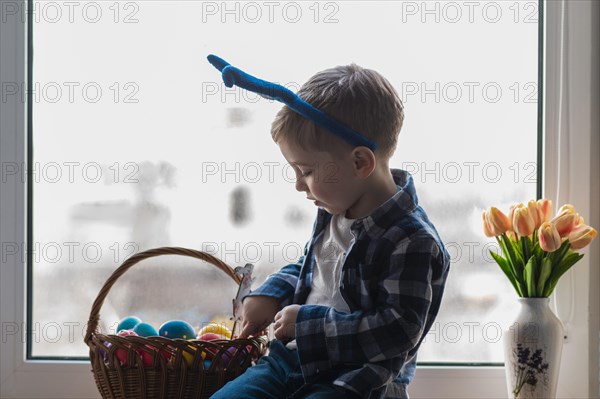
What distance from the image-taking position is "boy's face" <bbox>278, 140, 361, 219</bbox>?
139cm

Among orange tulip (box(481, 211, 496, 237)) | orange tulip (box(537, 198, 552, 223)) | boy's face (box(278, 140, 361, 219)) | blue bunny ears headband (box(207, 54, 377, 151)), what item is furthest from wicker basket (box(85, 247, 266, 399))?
orange tulip (box(537, 198, 552, 223))

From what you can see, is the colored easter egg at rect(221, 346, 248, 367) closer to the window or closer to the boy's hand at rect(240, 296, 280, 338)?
the boy's hand at rect(240, 296, 280, 338)

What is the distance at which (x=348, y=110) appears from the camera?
1.38 m

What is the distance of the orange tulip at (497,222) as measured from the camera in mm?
1702

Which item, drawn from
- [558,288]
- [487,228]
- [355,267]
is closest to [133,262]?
[355,267]

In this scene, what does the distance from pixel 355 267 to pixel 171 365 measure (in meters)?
0.41

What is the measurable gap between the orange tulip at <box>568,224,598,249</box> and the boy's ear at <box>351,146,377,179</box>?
20.6 inches

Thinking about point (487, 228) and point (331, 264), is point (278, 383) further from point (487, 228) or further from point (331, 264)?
point (487, 228)

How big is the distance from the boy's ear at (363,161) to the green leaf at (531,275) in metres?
0.49

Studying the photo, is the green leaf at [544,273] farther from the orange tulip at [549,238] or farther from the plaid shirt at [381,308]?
the plaid shirt at [381,308]

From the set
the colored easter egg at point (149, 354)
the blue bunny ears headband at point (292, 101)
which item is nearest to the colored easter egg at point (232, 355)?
the colored easter egg at point (149, 354)

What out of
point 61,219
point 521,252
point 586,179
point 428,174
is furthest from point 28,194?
point 586,179

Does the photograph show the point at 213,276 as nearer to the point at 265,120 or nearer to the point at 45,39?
the point at 265,120

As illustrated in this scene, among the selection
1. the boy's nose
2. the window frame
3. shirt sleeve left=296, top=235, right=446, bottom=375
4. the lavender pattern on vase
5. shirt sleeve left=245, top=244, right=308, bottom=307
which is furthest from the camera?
the window frame
